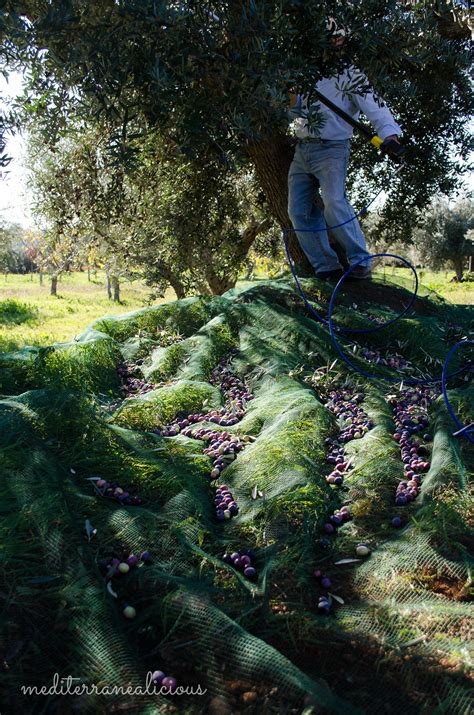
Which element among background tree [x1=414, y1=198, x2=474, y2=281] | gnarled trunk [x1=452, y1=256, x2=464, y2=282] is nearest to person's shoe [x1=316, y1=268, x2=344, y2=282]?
background tree [x1=414, y1=198, x2=474, y2=281]

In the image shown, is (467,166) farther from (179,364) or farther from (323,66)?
(179,364)

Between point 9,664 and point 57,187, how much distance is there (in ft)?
23.3

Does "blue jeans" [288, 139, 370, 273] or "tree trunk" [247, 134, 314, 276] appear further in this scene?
"tree trunk" [247, 134, 314, 276]

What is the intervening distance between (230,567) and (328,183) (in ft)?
17.6

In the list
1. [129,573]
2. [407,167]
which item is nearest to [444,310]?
[407,167]

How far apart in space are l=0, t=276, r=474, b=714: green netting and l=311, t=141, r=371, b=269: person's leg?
8.43ft

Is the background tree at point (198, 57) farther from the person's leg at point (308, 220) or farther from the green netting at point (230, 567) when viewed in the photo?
the green netting at point (230, 567)

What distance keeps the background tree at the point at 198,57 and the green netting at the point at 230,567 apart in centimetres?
210

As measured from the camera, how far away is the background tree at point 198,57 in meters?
3.91

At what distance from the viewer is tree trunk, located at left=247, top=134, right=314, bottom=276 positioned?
306 inches

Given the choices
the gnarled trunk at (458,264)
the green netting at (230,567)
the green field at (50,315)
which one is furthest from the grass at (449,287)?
the green netting at (230,567)

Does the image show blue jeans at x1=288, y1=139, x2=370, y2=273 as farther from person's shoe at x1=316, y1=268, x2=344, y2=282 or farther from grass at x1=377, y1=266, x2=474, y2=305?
grass at x1=377, y1=266, x2=474, y2=305

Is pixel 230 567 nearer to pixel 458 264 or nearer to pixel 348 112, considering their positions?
pixel 348 112

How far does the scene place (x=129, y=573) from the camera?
277cm
